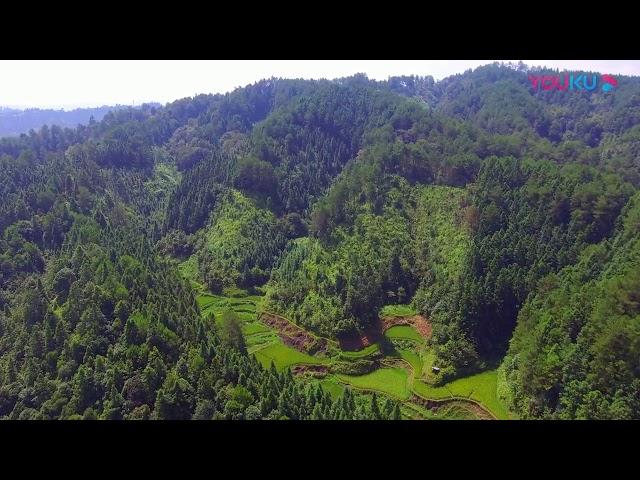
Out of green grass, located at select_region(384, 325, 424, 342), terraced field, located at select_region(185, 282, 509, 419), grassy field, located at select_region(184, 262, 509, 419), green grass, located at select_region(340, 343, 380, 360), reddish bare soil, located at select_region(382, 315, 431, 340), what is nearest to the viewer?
terraced field, located at select_region(185, 282, 509, 419)

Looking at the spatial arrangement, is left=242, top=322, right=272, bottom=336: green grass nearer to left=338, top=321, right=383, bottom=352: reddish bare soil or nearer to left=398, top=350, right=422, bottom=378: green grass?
left=338, top=321, right=383, bottom=352: reddish bare soil

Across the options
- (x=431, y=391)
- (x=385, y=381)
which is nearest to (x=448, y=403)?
(x=431, y=391)

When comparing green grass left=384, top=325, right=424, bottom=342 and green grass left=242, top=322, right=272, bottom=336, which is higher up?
green grass left=384, top=325, right=424, bottom=342

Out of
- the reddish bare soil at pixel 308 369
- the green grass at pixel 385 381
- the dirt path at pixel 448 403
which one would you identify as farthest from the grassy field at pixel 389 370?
the reddish bare soil at pixel 308 369

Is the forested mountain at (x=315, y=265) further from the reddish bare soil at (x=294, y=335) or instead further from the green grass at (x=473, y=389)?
the green grass at (x=473, y=389)

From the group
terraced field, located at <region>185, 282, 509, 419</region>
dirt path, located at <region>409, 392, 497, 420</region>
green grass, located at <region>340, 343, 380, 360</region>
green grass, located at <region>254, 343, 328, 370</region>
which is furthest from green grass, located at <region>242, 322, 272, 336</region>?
dirt path, located at <region>409, 392, 497, 420</region>

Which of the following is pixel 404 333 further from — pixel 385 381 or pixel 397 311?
pixel 385 381
